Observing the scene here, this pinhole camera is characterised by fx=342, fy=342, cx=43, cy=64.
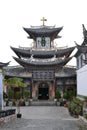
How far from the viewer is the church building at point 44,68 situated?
47.5m

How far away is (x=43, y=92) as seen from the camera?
164ft

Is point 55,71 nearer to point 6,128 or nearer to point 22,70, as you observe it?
point 22,70

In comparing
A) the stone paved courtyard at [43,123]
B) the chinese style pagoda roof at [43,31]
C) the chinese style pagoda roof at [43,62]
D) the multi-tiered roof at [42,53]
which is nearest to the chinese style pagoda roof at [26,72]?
the multi-tiered roof at [42,53]

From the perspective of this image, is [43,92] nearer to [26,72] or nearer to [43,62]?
[26,72]

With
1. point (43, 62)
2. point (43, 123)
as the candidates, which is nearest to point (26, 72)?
point (43, 62)

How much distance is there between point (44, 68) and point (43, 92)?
379 cm

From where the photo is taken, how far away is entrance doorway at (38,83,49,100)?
49125mm

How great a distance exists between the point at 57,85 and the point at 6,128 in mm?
30484

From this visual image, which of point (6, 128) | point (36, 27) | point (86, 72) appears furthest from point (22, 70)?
point (6, 128)

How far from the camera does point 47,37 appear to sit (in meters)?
52.6

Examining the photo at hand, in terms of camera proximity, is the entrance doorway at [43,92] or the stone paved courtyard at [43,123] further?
the entrance doorway at [43,92]

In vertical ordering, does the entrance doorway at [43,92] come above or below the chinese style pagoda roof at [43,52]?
below

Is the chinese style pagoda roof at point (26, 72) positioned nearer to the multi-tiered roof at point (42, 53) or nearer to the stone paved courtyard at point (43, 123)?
the multi-tiered roof at point (42, 53)

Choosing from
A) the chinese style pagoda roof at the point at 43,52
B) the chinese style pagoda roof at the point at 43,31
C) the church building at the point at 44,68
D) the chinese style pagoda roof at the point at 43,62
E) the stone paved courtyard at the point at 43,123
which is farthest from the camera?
the chinese style pagoda roof at the point at 43,31
